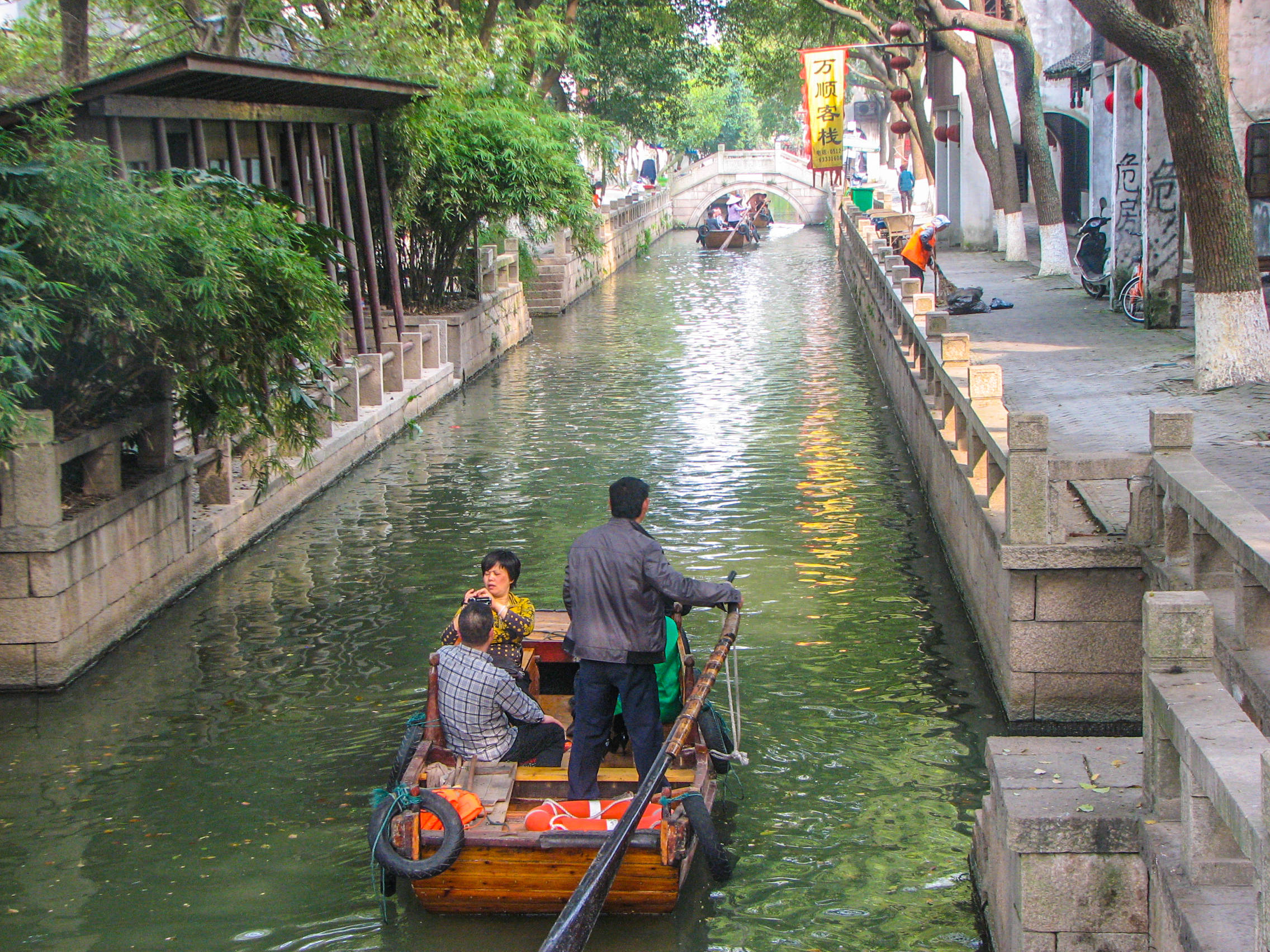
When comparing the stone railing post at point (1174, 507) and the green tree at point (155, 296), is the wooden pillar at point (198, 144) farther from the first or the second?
the stone railing post at point (1174, 507)

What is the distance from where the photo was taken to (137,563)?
10.7 meters

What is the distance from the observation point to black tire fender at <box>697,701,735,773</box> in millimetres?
7609

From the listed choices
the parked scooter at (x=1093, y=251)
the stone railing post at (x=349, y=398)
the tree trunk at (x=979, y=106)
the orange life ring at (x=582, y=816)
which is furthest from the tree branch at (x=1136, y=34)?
the tree trunk at (x=979, y=106)

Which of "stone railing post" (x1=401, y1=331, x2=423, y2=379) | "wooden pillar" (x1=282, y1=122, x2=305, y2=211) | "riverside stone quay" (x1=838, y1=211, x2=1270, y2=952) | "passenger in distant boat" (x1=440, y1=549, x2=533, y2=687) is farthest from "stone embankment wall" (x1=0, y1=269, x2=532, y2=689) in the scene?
"riverside stone quay" (x1=838, y1=211, x2=1270, y2=952)

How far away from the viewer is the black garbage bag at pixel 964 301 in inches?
857

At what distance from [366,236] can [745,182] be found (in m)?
42.2

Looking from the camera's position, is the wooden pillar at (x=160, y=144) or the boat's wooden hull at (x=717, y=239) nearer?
the wooden pillar at (x=160, y=144)

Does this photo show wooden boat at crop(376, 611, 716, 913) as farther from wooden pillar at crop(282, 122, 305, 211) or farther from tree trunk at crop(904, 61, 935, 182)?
tree trunk at crop(904, 61, 935, 182)

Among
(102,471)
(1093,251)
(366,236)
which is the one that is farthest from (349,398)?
(1093,251)

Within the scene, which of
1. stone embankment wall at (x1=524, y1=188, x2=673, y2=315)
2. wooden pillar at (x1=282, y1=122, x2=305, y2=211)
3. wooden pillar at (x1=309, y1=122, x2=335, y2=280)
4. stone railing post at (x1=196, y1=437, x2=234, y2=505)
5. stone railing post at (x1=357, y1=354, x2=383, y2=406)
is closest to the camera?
stone railing post at (x1=196, y1=437, x2=234, y2=505)

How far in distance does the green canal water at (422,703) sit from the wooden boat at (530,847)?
202 mm

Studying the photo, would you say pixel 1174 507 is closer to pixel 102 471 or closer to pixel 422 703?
pixel 422 703

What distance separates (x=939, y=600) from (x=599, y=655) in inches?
204

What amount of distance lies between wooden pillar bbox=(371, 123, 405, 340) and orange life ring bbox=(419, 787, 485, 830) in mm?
13155
